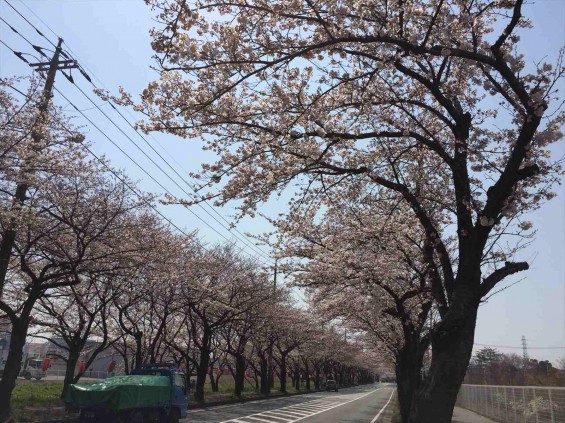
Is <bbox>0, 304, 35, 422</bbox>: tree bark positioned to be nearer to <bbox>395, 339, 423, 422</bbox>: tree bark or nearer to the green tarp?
the green tarp

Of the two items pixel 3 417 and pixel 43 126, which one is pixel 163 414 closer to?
pixel 3 417

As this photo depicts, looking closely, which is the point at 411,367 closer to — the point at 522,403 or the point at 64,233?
the point at 522,403

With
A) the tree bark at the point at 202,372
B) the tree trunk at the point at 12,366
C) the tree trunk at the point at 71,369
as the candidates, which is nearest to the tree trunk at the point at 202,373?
the tree bark at the point at 202,372

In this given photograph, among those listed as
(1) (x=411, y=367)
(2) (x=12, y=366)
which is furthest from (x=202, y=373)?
(1) (x=411, y=367)

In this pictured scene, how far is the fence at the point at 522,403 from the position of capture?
13.3m

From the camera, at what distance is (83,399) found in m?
11.2

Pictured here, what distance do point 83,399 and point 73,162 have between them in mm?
6917

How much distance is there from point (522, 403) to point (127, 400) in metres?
14.0

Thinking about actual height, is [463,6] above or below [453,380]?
above

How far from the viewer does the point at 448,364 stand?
6250mm

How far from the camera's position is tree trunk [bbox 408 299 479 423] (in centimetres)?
617

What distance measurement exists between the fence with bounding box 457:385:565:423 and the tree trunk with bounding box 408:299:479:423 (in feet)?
29.8

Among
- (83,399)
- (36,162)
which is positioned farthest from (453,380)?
(36,162)

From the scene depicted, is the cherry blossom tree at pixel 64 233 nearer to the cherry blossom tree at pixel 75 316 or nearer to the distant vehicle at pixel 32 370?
the cherry blossom tree at pixel 75 316
